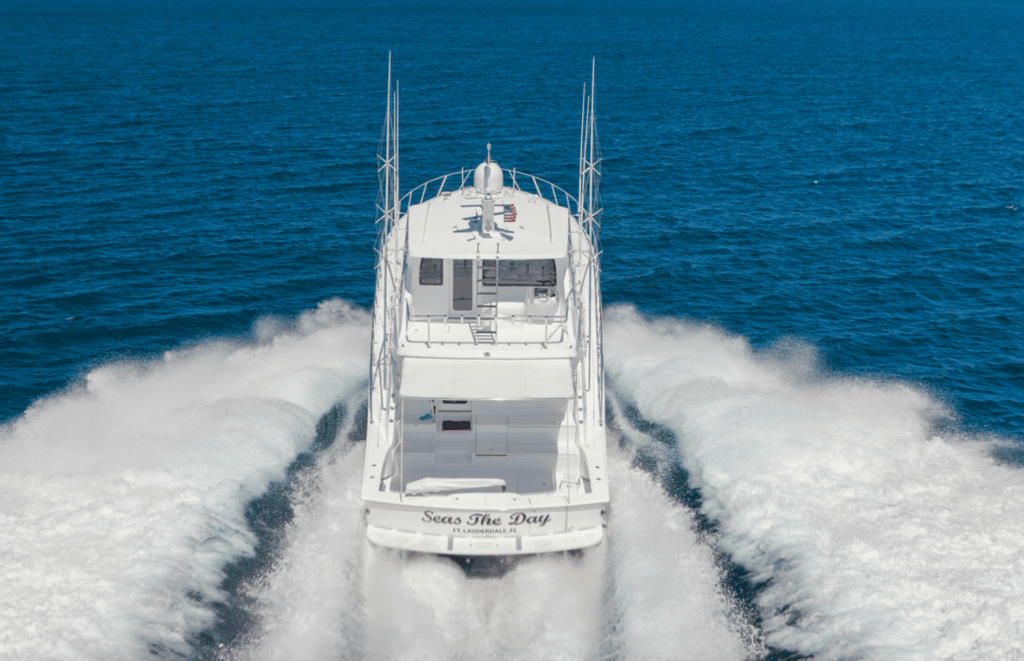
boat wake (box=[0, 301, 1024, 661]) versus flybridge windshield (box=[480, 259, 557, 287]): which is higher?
flybridge windshield (box=[480, 259, 557, 287])

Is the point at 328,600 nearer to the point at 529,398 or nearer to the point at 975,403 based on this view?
the point at 529,398

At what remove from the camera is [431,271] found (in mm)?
19125

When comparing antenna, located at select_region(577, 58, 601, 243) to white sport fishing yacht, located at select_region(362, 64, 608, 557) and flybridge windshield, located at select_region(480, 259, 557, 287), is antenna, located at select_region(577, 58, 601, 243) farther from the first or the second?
flybridge windshield, located at select_region(480, 259, 557, 287)

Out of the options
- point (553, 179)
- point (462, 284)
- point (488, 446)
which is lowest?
point (488, 446)

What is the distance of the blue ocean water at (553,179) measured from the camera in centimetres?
2406

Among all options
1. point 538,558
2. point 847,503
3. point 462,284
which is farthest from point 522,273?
point 847,503

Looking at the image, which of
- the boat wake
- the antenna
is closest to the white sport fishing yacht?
the antenna

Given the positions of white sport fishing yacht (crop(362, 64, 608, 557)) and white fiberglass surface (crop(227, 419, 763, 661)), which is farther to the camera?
white sport fishing yacht (crop(362, 64, 608, 557))

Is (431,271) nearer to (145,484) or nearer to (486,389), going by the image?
(486,389)

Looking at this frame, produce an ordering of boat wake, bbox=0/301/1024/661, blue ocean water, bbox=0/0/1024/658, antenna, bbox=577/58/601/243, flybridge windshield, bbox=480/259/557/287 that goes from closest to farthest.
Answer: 1. boat wake, bbox=0/301/1024/661
2. flybridge windshield, bbox=480/259/557/287
3. antenna, bbox=577/58/601/243
4. blue ocean water, bbox=0/0/1024/658

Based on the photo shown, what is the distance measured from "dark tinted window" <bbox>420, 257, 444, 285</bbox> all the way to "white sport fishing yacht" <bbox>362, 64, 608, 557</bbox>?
0.03 m

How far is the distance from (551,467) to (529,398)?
2.55 m

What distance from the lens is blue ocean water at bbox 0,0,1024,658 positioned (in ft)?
78.9

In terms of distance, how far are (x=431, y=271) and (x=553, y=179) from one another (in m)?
18.1
